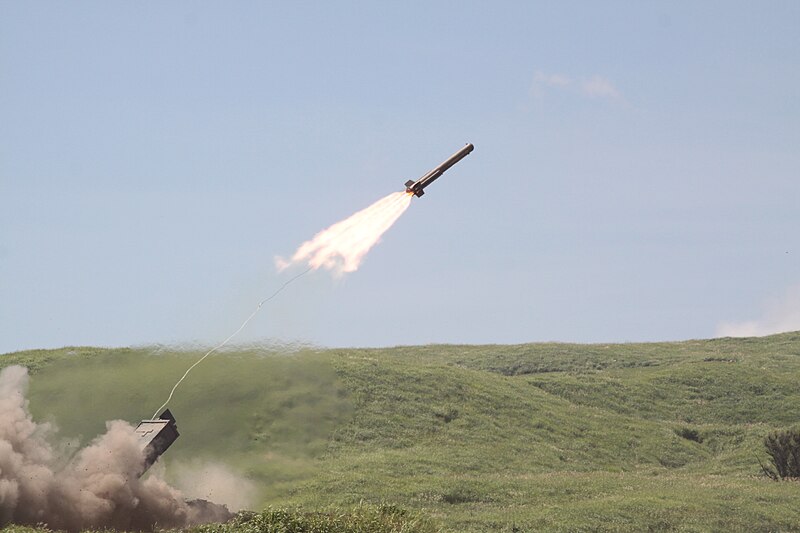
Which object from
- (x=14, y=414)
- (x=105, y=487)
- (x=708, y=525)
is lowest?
(x=708, y=525)

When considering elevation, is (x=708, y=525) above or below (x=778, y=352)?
below

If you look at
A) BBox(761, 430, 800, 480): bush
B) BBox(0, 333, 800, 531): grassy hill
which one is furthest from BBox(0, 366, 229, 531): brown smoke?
BBox(761, 430, 800, 480): bush

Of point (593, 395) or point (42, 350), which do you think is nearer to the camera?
point (42, 350)

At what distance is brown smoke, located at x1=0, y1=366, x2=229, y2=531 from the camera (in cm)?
2920

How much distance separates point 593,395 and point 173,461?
36105 millimetres

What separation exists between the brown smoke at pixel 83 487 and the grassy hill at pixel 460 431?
738cm

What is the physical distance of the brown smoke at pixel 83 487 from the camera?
29.2m

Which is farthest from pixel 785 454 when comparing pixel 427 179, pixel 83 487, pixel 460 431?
pixel 83 487

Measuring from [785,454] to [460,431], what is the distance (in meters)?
16.5

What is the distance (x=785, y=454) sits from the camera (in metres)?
49.8

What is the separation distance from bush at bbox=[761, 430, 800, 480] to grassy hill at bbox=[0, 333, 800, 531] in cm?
197

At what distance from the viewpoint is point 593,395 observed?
7069cm

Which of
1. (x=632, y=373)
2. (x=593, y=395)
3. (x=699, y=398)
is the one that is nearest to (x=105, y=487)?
(x=593, y=395)

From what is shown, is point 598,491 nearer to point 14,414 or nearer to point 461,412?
point 461,412
